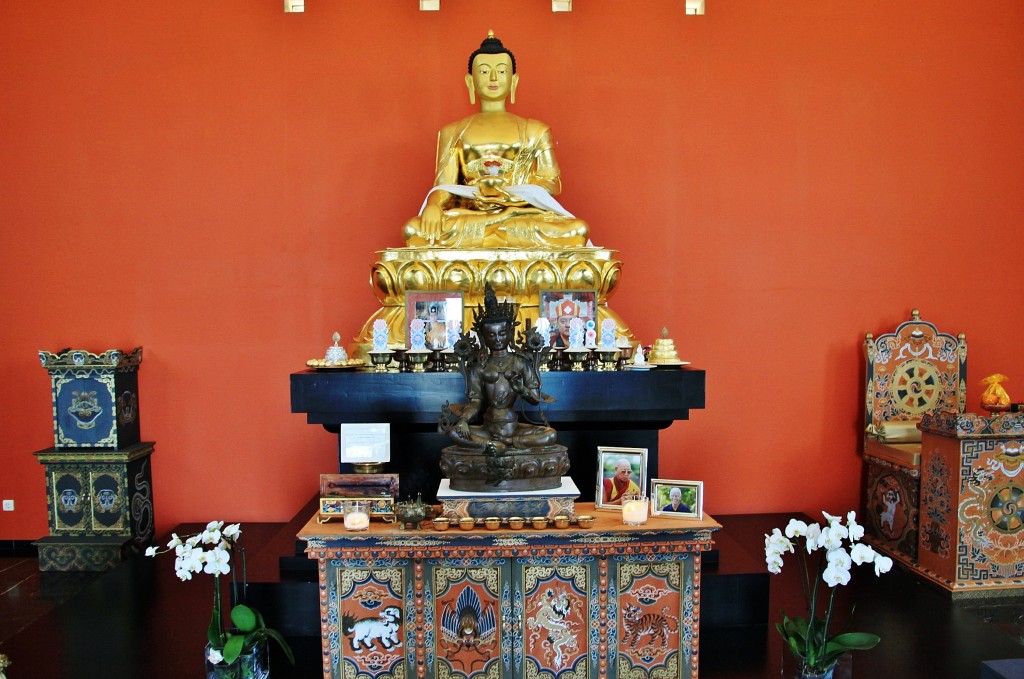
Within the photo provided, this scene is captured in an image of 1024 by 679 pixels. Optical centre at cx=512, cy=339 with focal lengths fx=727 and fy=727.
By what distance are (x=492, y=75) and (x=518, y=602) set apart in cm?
310

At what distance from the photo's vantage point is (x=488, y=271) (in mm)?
3996

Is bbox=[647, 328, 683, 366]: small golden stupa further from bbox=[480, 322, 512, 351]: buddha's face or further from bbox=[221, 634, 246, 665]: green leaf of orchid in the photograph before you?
bbox=[221, 634, 246, 665]: green leaf of orchid

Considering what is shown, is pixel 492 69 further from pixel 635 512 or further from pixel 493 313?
pixel 635 512

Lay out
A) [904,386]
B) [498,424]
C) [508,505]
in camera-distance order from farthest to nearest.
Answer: [904,386] < [498,424] < [508,505]

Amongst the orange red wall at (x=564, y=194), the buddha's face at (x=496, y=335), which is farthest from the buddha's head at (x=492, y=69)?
the buddha's face at (x=496, y=335)

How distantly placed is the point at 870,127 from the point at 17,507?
19.7ft

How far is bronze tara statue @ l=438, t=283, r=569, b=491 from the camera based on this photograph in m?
2.74

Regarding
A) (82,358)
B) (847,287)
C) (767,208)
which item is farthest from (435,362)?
(847,287)

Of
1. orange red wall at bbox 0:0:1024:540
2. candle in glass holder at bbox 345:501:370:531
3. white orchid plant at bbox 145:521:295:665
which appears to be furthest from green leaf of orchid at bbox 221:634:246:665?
orange red wall at bbox 0:0:1024:540

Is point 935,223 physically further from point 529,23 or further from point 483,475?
point 483,475

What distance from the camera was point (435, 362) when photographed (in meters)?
3.48

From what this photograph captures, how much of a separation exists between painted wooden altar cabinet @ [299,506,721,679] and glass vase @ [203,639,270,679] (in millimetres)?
283

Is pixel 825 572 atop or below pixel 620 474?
below

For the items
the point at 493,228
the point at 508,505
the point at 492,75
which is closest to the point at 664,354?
the point at 493,228
